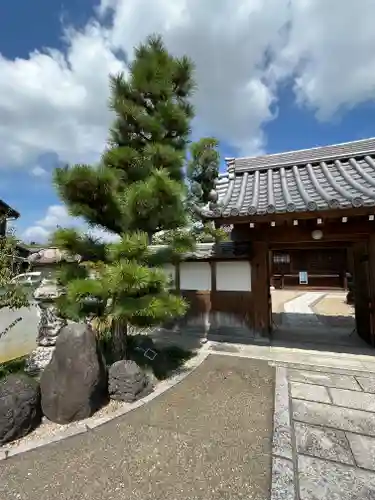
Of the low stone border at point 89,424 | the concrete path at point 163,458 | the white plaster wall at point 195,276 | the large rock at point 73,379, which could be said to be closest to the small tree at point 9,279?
the large rock at point 73,379

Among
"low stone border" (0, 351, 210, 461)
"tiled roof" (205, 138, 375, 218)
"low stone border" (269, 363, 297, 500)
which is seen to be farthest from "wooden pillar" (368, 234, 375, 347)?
"low stone border" (0, 351, 210, 461)

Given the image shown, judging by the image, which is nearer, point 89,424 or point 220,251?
point 89,424

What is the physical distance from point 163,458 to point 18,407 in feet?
5.12

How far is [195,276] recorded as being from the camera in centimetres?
703

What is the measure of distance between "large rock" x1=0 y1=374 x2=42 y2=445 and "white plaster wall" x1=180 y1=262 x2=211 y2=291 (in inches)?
176

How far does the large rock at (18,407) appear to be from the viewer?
263 centimetres

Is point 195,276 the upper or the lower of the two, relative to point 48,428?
upper

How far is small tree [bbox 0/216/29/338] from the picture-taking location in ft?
11.7

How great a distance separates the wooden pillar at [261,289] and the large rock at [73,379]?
12.6 feet

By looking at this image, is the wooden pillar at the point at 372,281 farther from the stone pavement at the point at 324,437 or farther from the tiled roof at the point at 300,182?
the stone pavement at the point at 324,437

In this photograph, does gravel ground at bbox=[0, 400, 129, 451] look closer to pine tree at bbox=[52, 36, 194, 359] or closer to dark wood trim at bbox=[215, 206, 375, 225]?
pine tree at bbox=[52, 36, 194, 359]

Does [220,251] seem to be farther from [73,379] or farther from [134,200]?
[73,379]

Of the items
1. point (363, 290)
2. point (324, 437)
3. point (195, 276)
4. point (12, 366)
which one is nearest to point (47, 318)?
point (12, 366)

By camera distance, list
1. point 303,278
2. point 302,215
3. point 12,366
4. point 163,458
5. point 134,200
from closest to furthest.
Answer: point 163,458 → point 134,200 → point 12,366 → point 302,215 → point 303,278
